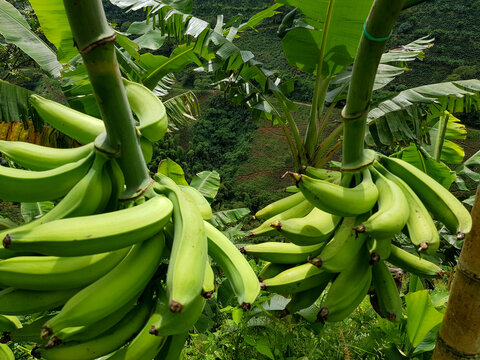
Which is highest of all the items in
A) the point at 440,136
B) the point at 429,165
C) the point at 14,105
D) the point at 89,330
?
the point at 89,330

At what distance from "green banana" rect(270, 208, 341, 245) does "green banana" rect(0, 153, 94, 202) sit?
1.12ft

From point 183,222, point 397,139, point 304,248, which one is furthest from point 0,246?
point 397,139

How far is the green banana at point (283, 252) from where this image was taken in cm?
75

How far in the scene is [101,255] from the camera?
0.53 m

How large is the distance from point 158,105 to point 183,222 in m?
0.23

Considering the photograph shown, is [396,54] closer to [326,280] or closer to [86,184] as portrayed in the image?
[326,280]

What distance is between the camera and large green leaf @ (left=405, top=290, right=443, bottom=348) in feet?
4.13

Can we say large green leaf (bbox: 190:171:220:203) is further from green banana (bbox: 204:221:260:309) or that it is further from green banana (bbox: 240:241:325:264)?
green banana (bbox: 204:221:260:309)

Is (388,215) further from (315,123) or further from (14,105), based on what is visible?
(14,105)

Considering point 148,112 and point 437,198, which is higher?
point 148,112

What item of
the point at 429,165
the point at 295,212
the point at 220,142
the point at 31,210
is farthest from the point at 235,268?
the point at 220,142

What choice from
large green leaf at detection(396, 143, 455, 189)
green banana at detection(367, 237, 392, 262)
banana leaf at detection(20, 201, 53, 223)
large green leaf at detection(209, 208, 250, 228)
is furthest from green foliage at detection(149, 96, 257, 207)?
green banana at detection(367, 237, 392, 262)

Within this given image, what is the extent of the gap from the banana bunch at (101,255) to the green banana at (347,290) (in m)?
0.23

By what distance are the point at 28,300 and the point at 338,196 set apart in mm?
507
